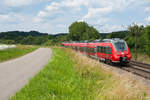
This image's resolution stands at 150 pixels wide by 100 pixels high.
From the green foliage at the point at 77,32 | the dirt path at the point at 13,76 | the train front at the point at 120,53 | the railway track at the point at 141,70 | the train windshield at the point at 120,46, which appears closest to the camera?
the dirt path at the point at 13,76

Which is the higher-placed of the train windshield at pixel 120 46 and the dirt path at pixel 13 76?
the train windshield at pixel 120 46

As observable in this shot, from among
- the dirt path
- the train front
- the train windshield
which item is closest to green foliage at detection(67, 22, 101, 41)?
the train windshield

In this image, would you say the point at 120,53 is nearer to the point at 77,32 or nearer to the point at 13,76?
the point at 13,76

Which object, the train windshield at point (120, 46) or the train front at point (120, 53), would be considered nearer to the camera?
the train front at point (120, 53)

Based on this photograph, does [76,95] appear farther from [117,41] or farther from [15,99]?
[117,41]

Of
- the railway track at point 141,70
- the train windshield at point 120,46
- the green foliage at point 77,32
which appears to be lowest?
the railway track at point 141,70

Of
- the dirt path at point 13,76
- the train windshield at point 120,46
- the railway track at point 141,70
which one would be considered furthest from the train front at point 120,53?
the dirt path at point 13,76

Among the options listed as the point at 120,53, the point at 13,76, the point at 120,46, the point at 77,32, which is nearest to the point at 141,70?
the point at 120,53

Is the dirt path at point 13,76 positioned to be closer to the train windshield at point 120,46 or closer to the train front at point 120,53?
the train front at point 120,53

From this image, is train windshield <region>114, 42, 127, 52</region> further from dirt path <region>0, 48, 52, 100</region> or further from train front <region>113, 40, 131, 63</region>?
dirt path <region>0, 48, 52, 100</region>

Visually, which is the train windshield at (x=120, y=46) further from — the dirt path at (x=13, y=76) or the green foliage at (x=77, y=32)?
the green foliage at (x=77, y=32)

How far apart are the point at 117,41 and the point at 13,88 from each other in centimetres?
1446

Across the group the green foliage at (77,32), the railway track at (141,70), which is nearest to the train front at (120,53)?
the railway track at (141,70)

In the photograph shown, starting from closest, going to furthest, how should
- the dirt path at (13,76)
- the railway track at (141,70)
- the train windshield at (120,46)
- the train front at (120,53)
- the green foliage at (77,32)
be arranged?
the dirt path at (13,76) < the railway track at (141,70) < the train front at (120,53) < the train windshield at (120,46) < the green foliage at (77,32)
